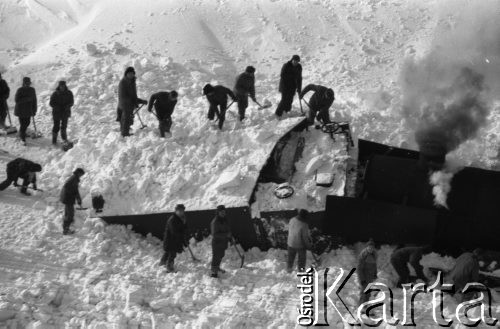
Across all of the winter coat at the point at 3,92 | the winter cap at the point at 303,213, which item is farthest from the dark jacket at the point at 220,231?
the winter coat at the point at 3,92

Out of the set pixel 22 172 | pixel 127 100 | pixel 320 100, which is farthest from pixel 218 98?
pixel 22 172

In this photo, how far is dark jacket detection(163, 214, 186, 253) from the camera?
31.1ft

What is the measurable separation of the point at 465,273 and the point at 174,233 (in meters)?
4.48

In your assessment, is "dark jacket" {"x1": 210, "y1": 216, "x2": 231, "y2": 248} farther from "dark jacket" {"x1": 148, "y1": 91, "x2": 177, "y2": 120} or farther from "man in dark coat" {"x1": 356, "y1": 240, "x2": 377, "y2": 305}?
"dark jacket" {"x1": 148, "y1": 91, "x2": 177, "y2": 120}

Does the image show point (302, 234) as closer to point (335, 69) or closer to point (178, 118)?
point (178, 118)

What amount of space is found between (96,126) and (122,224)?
339 centimetres

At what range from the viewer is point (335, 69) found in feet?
53.8

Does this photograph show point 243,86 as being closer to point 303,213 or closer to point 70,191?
point 303,213

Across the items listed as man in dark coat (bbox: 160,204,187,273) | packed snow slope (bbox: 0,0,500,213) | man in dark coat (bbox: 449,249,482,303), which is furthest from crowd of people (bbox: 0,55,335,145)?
man in dark coat (bbox: 449,249,482,303)

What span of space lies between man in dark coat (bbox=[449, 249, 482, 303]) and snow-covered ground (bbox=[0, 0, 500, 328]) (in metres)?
0.25

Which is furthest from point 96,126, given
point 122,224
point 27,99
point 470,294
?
point 470,294

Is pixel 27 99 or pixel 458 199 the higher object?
pixel 27 99

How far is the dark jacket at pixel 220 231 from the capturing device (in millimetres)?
9422

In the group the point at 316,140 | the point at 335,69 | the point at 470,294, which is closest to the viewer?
the point at 470,294
